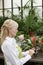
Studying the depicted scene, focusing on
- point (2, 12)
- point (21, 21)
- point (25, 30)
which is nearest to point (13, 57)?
point (25, 30)

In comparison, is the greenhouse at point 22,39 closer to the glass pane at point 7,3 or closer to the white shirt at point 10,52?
the white shirt at point 10,52

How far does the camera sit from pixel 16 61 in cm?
222

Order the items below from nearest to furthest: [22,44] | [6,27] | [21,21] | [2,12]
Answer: [6,27], [22,44], [21,21], [2,12]

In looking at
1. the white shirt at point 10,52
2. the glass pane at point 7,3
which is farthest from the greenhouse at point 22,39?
the glass pane at point 7,3

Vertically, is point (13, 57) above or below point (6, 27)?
below

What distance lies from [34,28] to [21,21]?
60 cm

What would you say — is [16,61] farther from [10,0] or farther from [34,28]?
[10,0]

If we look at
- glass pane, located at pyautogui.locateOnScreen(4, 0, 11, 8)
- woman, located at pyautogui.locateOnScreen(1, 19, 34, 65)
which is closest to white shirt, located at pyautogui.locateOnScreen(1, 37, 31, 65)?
woman, located at pyautogui.locateOnScreen(1, 19, 34, 65)

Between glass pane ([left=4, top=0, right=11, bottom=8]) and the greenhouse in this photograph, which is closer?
the greenhouse

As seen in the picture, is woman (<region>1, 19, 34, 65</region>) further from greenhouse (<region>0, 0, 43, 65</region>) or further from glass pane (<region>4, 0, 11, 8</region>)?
glass pane (<region>4, 0, 11, 8</region>)

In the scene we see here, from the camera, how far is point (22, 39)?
342cm

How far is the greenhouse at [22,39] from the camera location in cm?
225

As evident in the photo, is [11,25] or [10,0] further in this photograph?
[10,0]

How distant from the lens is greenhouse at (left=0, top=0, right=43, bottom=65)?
7.37 ft
